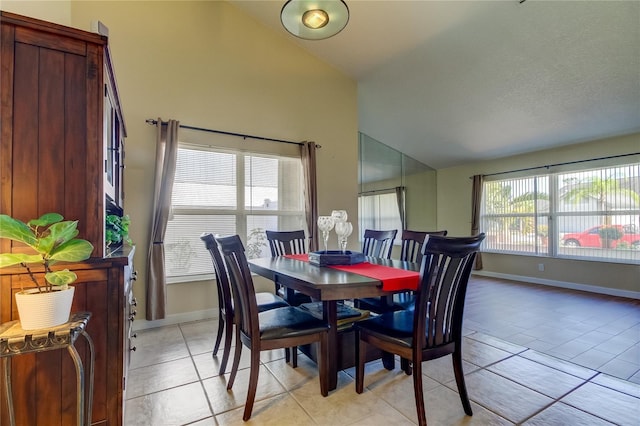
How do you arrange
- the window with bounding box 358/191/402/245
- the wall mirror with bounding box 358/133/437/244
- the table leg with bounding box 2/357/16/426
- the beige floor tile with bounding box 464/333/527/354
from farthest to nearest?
the wall mirror with bounding box 358/133/437/244, the window with bounding box 358/191/402/245, the beige floor tile with bounding box 464/333/527/354, the table leg with bounding box 2/357/16/426

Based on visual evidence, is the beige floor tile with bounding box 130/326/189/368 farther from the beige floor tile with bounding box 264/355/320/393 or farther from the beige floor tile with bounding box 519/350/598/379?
the beige floor tile with bounding box 519/350/598/379

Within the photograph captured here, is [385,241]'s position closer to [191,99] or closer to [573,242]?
[191,99]

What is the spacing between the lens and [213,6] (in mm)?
3773

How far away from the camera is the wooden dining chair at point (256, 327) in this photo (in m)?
1.78

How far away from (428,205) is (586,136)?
10.3 feet

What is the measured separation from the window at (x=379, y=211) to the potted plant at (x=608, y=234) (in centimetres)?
336

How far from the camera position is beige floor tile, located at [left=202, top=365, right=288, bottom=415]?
191 centimetres

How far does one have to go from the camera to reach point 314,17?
231 cm

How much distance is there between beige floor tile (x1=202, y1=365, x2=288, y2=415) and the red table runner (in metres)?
0.85

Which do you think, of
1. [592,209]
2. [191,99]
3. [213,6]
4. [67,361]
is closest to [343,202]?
[191,99]

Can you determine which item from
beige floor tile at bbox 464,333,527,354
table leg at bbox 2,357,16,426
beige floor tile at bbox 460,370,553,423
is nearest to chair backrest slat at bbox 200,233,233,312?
table leg at bbox 2,357,16,426

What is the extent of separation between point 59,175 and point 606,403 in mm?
3371

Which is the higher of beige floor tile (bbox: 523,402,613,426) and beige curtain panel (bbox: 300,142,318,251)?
beige curtain panel (bbox: 300,142,318,251)

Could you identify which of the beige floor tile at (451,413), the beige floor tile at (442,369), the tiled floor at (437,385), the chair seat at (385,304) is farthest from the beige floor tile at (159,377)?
the beige floor tile at (442,369)
